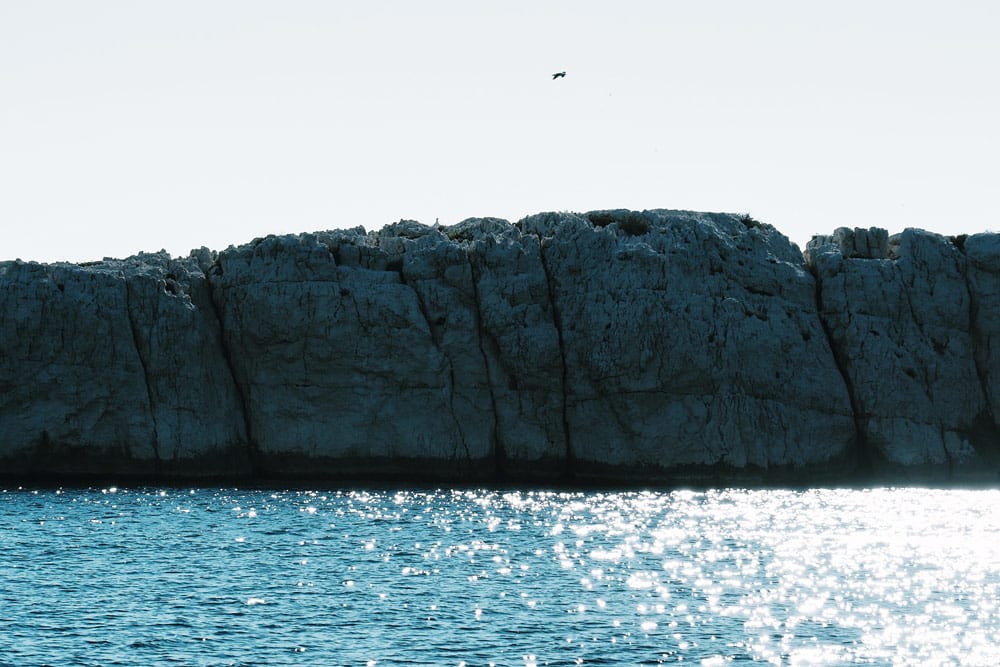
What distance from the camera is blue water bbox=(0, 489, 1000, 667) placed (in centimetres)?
2864

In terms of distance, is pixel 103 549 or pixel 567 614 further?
pixel 103 549

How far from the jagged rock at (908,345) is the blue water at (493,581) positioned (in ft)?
24.8

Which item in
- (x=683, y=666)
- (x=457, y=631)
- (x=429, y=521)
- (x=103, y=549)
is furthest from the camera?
(x=429, y=521)

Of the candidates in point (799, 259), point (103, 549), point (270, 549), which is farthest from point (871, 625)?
point (799, 259)

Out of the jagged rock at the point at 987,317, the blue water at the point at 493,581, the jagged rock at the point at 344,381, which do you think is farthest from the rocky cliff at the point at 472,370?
the blue water at the point at 493,581

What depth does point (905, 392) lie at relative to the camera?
63531 mm

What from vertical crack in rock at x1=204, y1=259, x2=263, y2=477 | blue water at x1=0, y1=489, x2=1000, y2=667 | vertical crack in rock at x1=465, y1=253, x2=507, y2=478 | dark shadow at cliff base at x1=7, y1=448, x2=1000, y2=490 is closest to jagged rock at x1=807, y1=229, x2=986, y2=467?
dark shadow at cliff base at x1=7, y1=448, x2=1000, y2=490

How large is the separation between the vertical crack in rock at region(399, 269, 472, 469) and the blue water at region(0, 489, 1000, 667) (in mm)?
6553

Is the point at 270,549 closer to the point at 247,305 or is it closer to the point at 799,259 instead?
the point at 247,305

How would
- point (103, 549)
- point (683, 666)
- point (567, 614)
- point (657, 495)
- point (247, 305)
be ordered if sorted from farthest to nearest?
1. point (247, 305)
2. point (657, 495)
3. point (103, 549)
4. point (567, 614)
5. point (683, 666)

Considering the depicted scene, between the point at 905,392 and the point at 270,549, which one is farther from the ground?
the point at 905,392

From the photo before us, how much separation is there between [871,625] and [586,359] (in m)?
32.0

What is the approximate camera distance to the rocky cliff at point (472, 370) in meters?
61.6

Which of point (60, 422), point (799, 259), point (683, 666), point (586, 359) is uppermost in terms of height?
point (799, 259)
